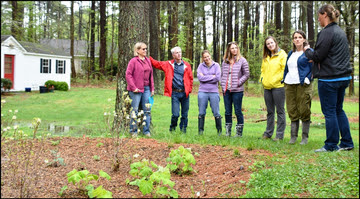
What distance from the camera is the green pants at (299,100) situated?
19.2ft

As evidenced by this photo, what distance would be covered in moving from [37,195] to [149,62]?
409 cm

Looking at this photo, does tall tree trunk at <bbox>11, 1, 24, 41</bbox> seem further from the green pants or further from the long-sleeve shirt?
the green pants


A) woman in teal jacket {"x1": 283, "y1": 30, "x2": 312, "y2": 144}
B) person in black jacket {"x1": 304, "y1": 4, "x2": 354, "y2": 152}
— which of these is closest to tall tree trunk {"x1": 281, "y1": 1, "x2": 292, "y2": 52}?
woman in teal jacket {"x1": 283, "y1": 30, "x2": 312, "y2": 144}

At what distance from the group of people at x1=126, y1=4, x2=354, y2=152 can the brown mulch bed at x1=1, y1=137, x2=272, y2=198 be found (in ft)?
2.09

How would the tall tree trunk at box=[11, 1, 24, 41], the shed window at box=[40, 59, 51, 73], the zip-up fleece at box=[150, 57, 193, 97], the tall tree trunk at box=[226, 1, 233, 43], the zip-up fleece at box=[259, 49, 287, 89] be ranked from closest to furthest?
the zip-up fleece at box=[259, 49, 287, 89], the zip-up fleece at box=[150, 57, 193, 97], the tall tree trunk at box=[11, 1, 24, 41], the shed window at box=[40, 59, 51, 73], the tall tree trunk at box=[226, 1, 233, 43]

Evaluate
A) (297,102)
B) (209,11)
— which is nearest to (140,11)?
(297,102)

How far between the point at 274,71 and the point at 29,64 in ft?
74.6

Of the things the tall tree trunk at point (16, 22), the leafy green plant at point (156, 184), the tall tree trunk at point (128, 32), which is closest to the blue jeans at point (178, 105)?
the tall tree trunk at point (128, 32)

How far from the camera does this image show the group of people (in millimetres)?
4898

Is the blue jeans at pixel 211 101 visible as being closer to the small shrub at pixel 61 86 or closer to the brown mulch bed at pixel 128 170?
the brown mulch bed at pixel 128 170

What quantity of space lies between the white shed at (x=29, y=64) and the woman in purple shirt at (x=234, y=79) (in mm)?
18712

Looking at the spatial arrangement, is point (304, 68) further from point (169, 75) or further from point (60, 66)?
point (60, 66)

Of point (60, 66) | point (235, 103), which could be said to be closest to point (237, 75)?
point (235, 103)

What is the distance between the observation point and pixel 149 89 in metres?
7.00
